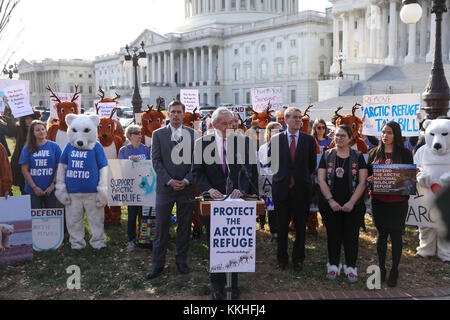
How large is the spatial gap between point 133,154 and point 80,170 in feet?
3.08

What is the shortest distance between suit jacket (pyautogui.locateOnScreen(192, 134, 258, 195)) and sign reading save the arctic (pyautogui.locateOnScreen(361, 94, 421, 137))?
3.70 meters

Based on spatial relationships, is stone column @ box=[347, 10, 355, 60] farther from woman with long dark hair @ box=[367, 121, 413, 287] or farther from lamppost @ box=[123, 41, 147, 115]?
woman with long dark hair @ box=[367, 121, 413, 287]

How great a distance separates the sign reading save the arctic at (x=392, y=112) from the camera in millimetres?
7574

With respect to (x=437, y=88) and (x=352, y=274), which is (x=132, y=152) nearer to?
(x=352, y=274)

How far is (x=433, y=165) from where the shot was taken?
5793 mm

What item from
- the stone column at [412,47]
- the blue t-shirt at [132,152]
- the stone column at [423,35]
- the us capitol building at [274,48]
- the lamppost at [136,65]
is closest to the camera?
the blue t-shirt at [132,152]

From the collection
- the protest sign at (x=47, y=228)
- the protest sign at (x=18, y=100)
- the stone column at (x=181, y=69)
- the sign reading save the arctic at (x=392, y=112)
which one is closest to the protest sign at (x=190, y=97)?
the protest sign at (x=18, y=100)

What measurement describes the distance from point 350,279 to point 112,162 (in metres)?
3.93

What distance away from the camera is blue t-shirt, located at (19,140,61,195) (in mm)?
6422

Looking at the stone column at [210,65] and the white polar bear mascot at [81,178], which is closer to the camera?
the white polar bear mascot at [81,178]

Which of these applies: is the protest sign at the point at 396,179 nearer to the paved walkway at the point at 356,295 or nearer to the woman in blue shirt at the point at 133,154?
the paved walkway at the point at 356,295

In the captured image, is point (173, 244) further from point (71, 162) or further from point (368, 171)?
point (368, 171)

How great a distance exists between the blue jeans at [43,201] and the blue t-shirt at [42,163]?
0.49 ft

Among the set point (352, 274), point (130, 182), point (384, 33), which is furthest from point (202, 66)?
point (352, 274)
